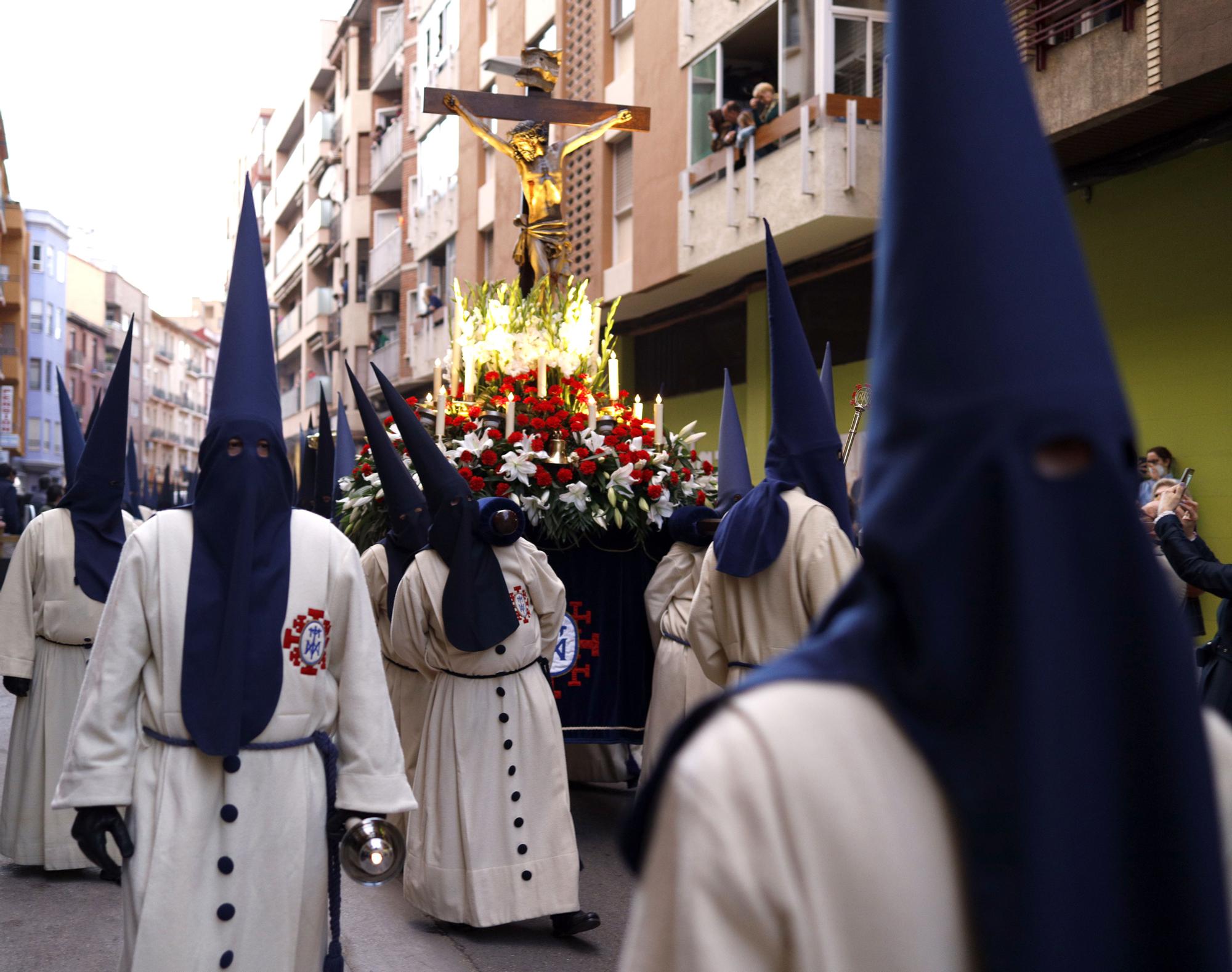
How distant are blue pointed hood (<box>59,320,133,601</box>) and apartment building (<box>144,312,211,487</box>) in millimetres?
90290

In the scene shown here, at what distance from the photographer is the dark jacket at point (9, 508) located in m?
19.1

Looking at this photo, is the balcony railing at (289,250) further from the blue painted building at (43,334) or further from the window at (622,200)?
the window at (622,200)

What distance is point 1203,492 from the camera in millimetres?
11039

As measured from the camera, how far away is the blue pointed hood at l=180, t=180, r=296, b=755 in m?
3.85

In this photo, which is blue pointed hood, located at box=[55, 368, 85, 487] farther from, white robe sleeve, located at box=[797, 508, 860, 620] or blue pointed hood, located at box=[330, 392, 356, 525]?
white robe sleeve, located at box=[797, 508, 860, 620]

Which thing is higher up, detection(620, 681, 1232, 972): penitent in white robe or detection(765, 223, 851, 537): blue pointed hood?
detection(765, 223, 851, 537): blue pointed hood

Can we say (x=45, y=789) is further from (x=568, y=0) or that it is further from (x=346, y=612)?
(x=568, y=0)

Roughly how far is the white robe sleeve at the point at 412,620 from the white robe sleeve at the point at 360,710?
2279mm

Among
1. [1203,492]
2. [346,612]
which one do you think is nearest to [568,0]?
[1203,492]

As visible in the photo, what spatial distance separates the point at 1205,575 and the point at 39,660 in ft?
19.9

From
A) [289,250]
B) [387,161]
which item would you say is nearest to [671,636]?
[387,161]

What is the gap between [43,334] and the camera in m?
73.2

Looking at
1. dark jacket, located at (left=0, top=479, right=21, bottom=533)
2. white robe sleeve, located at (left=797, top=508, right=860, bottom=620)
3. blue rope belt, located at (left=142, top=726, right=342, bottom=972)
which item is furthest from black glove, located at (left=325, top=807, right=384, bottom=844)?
dark jacket, located at (left=0, top=479, right=21, bottom=533)

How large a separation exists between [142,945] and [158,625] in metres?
0.87
